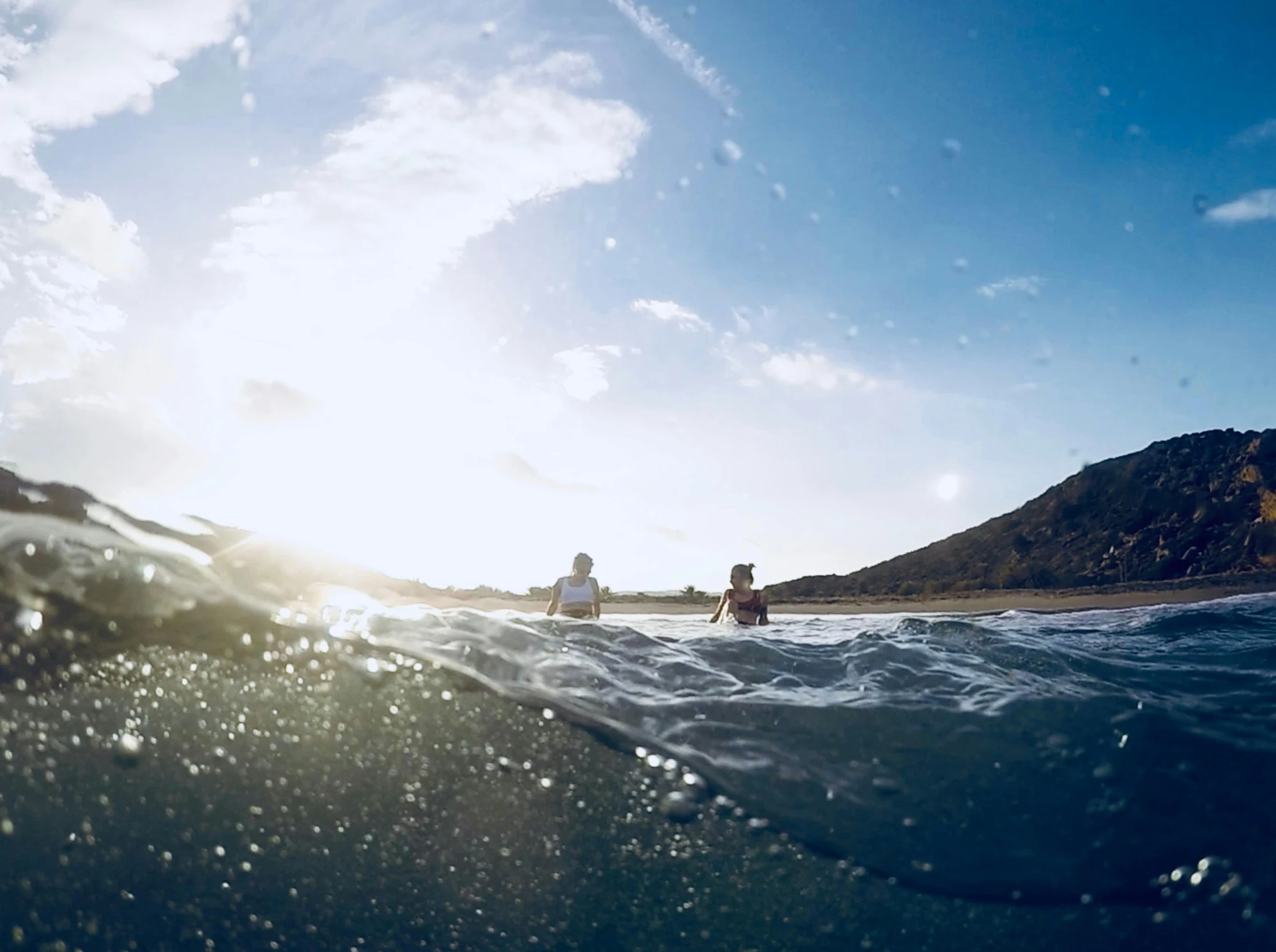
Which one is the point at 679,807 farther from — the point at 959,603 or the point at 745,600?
the point at 959,603

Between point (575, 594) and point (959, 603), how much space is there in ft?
49.6

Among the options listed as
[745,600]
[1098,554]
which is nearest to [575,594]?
[745,600]

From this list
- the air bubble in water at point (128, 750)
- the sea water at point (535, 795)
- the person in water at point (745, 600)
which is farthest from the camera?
the person in water at point (745, 600)

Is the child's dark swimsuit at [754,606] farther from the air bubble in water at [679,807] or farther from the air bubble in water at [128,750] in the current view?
the air bubble in water at [128,750]

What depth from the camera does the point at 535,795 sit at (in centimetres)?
459

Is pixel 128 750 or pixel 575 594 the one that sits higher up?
pixel 575 594

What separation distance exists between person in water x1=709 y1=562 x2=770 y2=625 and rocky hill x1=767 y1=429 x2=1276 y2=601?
16.3 meters

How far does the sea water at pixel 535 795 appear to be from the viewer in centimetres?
403

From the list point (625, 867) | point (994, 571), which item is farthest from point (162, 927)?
point (994, 571)

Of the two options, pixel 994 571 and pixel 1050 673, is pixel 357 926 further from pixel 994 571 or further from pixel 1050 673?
pixel 994 571

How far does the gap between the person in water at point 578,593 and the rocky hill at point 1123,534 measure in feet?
58.1

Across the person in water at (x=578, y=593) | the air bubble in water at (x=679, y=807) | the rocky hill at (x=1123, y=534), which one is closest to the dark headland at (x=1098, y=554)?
the rocky hill at (x=1123, y=534)

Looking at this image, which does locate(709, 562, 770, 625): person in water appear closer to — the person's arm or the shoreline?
the person's arm

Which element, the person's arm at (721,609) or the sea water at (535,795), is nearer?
the sea water at (535,795)
